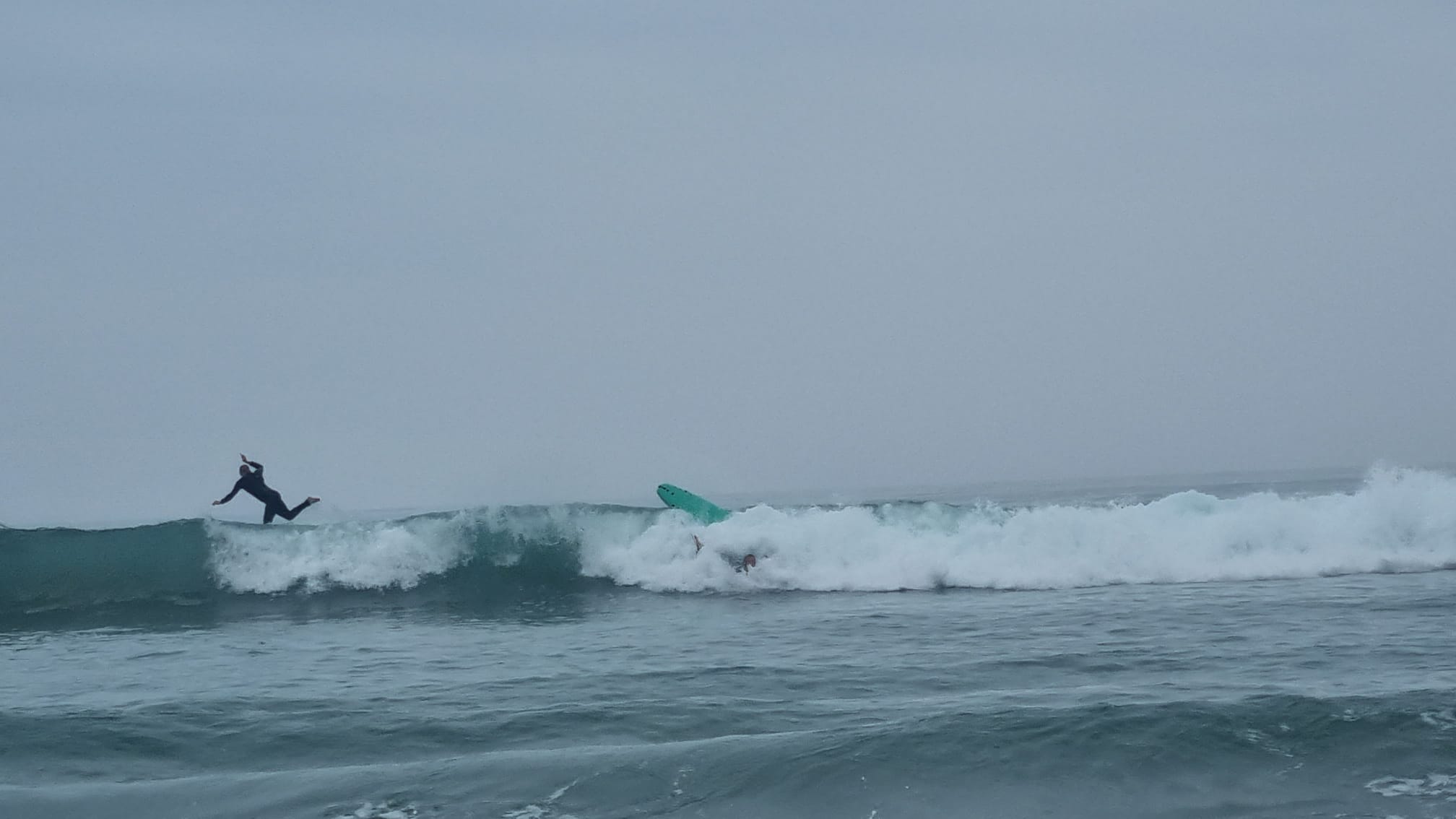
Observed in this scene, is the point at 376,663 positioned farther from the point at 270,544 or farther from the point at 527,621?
the point at 270,544

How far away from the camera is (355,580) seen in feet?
67.3

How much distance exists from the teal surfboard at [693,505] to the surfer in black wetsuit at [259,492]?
252 inches

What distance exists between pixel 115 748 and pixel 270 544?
1241 cm

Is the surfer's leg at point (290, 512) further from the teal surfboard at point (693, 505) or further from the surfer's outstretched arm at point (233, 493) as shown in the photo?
the teal surfboard at point (693, 505)

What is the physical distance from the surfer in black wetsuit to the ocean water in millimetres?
496

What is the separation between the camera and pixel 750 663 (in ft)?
39.1

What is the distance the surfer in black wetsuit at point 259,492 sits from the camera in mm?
20203

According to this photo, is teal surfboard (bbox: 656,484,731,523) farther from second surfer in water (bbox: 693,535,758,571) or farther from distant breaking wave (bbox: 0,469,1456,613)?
second surfer in water (bbox: 693,535,758,571)

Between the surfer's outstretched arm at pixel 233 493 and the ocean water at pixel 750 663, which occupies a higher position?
the surfer's outstretched arm at pixel 233 493

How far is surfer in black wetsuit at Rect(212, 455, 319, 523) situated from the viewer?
20203mm

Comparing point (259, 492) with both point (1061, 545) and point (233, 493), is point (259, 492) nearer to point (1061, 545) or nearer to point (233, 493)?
point (233, 493)

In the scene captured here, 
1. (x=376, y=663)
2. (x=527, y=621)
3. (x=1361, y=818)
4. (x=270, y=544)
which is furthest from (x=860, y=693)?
(x=270, y=544)

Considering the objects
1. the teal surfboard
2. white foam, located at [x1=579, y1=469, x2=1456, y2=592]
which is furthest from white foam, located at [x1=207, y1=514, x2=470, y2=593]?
the teal surfboard

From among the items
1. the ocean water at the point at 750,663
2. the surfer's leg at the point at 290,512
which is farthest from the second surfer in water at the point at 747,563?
the surfer's leg at the point at 290,512
